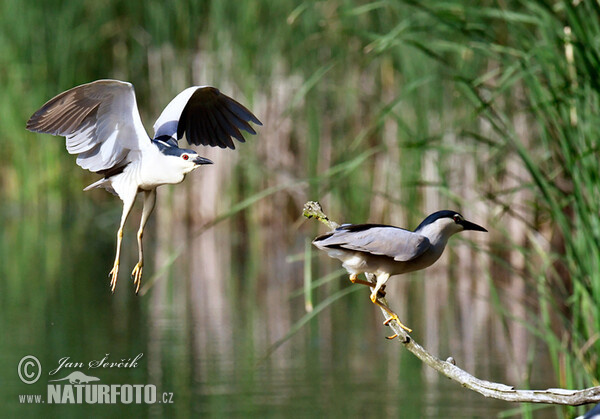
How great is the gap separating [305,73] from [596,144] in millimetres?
9583

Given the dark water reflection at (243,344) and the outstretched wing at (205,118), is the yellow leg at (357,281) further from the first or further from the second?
the dark water reflection at (243,344)

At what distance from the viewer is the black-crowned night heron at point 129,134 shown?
102 cm

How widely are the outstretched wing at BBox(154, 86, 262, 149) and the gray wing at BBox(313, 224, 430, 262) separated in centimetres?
18

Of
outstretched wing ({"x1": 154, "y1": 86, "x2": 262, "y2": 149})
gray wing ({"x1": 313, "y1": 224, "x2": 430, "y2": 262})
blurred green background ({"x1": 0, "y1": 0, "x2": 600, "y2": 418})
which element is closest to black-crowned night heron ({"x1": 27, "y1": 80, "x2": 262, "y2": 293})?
outstretched wing ({"x1": 154, "y1": 86, "x2": 262, "y2": 149})

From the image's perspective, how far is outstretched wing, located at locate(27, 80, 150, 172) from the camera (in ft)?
3.59

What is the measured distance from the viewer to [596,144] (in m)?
4.21

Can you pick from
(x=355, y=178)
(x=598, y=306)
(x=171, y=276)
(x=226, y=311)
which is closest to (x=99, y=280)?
(x=171, y=276)

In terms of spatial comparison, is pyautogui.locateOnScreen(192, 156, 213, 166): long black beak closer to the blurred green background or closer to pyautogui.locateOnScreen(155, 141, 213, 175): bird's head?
pyautogui.locateOnScreen(155, 141, 213, 175): bird's head

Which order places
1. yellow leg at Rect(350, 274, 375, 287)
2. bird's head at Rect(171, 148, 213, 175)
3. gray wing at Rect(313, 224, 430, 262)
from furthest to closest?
yellow leg at Rect(350, 274, 375, 287), gray wing at Rect(313, 224, 430, 262), bird's head at Rect(171, 148, 213, 175)

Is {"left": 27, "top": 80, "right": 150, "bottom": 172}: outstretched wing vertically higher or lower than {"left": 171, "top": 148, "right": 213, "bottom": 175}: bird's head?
higher

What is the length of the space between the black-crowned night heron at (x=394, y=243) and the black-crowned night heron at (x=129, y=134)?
197 millimetres

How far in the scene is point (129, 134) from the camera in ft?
3.78

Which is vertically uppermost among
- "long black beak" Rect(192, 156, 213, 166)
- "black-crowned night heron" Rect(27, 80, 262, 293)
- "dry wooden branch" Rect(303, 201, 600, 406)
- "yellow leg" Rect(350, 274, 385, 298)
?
"black-crowned night heron" Rect(27, 80, 262, 293)

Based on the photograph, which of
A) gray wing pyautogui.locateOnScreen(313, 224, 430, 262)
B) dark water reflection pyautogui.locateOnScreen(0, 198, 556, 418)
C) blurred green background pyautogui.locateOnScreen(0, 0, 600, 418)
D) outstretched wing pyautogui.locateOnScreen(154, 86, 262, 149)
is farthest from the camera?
dark water reflection pyautogui.locateOnScreen(0, 198, 556, 418)
